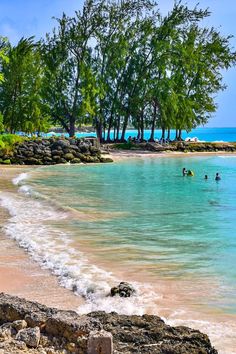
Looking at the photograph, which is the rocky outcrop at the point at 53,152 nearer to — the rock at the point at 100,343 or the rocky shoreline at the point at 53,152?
the rocky shoreline at the point at 53,152

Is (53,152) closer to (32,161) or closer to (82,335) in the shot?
(32,161)

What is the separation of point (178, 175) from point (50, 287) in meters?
29.8

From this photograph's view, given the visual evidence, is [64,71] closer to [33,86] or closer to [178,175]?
[33,86]

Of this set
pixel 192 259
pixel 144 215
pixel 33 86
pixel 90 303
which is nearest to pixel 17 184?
pixel 144 215

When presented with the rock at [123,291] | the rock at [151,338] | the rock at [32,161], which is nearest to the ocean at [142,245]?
the rock at [123,291]

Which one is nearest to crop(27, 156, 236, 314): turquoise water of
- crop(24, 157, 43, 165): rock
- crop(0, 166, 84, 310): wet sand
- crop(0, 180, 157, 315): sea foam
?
crop(0, 180, 157, 315): sea foam

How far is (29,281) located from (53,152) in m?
40.4

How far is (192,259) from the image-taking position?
1202cm

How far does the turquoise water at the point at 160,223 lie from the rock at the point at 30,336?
149 inches

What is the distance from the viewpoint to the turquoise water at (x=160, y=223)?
445 inches

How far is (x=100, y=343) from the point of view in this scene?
510cm

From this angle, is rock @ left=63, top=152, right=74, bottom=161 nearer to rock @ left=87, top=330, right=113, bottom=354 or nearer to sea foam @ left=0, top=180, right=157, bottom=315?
sea foam @ left=0, top=180, right=157, bottom=315

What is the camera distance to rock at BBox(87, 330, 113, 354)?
16.7ft

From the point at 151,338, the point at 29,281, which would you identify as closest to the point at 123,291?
the point at 29,281
